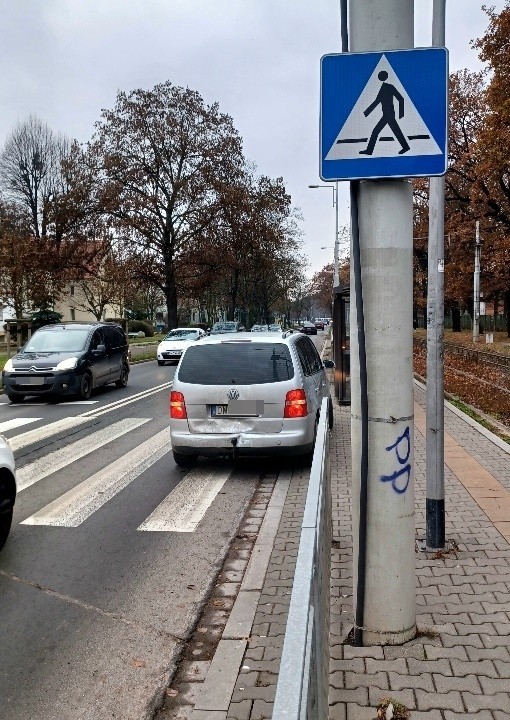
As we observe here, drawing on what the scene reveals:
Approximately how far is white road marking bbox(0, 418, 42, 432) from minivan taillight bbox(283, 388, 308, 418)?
586 centimetres

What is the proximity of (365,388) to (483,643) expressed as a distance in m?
1.54

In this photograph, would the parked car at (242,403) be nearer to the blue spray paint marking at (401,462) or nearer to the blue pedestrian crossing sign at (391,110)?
the blue spray paint marking at (401,462)

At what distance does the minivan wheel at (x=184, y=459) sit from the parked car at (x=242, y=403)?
21 centimetres

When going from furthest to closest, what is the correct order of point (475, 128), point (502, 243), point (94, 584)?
point (475, 128) → point (502, 243) → point (94, 584)

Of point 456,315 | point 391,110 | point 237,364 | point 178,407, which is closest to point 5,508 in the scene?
point 178,407

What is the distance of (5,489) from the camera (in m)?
5.68

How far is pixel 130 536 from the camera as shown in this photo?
6.11 meters

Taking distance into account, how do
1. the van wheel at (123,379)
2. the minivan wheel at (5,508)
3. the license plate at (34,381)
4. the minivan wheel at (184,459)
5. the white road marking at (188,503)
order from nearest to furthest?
the minivan wheel at (5,508) → the white road marking at (188,503) → the minivan wheel at (184,459) → the license plate at (34,381) → the van wheel at (123,379)

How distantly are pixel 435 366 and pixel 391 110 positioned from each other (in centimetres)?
253

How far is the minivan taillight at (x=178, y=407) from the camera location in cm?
827

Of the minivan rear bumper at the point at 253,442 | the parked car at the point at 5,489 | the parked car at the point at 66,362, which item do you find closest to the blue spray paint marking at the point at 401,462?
the parked car at the point at 5,489

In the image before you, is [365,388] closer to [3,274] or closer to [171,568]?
[171,568]

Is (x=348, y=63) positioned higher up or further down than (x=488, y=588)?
higher up

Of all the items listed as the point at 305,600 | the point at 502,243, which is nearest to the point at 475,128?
the point at 502,243
